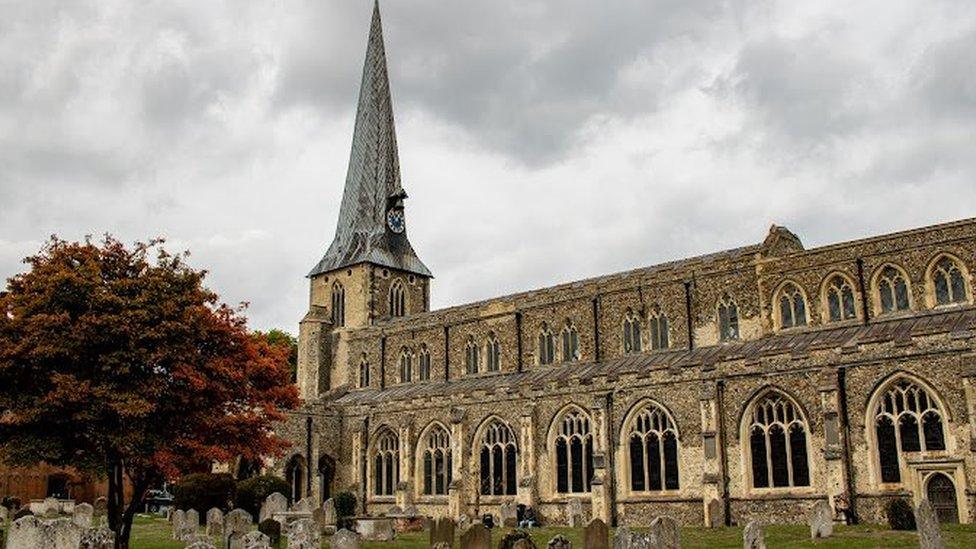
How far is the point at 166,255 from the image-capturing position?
21312 mm

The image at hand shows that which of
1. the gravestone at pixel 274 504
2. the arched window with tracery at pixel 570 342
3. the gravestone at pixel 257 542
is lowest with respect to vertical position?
the gravestone at pixel 257 542

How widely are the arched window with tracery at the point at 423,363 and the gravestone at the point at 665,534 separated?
31.4m

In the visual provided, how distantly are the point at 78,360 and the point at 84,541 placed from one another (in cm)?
380

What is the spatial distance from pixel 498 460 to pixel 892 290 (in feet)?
52.8

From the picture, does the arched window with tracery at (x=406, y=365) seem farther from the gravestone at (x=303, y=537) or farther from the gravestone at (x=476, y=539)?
the gravestone at (x=303, y=537)

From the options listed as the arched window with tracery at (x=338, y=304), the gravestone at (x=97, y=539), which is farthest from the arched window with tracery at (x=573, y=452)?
the arched window with tracery at (x=338, y=304)

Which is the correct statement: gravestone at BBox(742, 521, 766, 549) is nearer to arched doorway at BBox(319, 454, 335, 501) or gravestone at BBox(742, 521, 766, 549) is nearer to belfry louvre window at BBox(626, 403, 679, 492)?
belfry louvre window at BBox(626, 403, 679, 492)

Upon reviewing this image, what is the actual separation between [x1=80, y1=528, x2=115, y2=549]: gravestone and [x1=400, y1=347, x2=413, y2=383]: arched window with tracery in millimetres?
29258

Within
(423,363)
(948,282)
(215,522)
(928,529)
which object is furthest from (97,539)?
(423,363)

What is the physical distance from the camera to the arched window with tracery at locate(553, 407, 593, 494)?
3456cm

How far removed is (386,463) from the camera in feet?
138

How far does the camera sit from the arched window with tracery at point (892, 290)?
32219mm

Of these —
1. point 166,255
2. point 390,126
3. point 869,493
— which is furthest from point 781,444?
point 390,126

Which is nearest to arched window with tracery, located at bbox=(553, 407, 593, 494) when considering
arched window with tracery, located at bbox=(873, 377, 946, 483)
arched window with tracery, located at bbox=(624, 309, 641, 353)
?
arched window with tracery, located at bbox=(624, 309, 641, 353)
